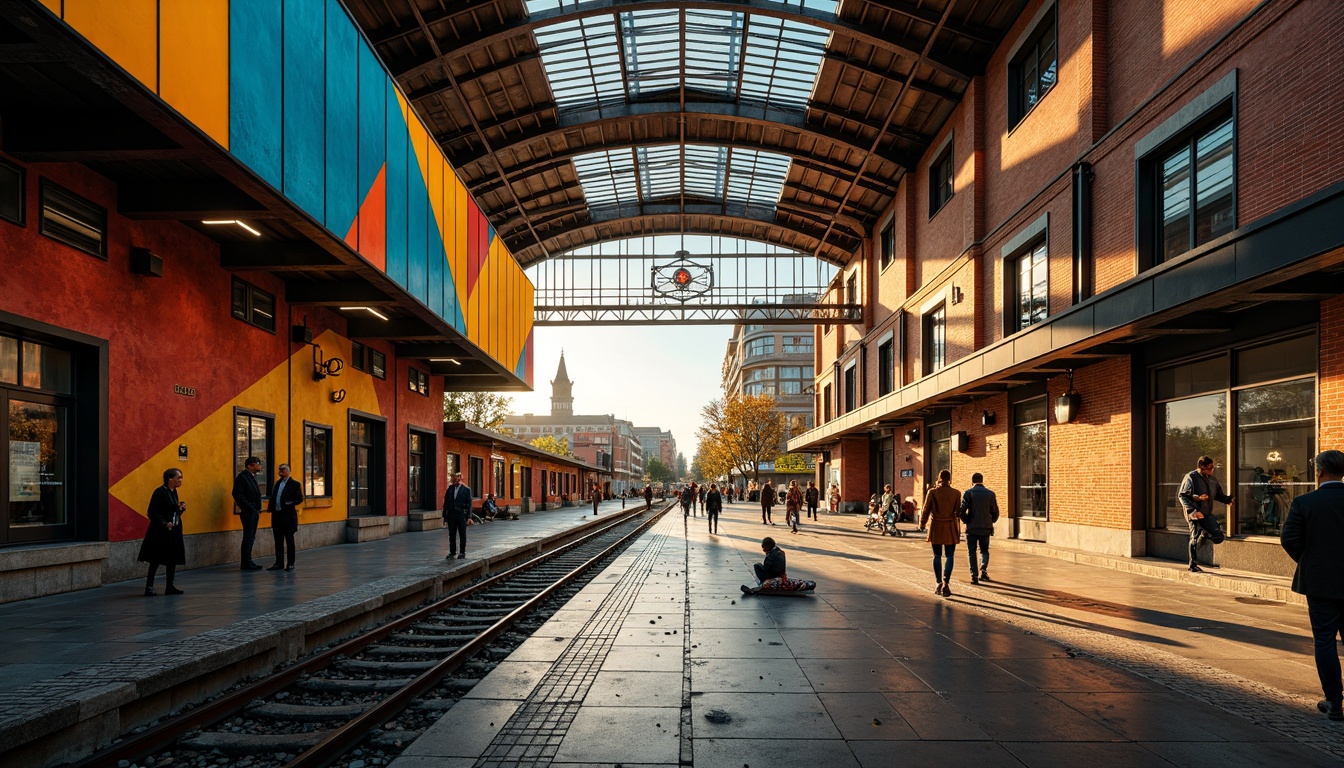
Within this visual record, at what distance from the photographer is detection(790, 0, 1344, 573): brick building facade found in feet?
33.0

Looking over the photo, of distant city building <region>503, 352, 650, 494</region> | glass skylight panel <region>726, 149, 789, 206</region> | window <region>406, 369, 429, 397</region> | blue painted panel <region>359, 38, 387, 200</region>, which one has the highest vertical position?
glass skylight panel <region>726, 149, 789, 206</region>

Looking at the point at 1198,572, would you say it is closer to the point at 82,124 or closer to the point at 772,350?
the point at 82,124

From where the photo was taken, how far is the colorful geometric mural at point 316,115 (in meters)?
8.00

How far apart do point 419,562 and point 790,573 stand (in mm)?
6534

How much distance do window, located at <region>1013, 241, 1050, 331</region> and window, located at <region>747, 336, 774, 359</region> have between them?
72.4 meters

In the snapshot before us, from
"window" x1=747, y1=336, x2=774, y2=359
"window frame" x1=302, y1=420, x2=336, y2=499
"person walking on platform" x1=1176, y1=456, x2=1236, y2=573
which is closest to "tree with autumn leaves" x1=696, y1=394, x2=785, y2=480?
"window" x1=747, y1=336, x2=774, y2=359

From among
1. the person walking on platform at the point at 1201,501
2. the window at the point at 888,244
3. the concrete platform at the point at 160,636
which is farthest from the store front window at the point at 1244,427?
the window at the point at 888,244

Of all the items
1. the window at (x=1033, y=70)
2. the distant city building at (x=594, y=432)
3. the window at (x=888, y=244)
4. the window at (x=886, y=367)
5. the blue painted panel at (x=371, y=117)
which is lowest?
the distant city building at (x=594, y=432)

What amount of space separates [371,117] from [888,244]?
23135 mm

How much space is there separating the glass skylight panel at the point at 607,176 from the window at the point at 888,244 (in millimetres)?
10976

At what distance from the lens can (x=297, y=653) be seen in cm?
753

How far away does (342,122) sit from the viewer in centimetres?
1288

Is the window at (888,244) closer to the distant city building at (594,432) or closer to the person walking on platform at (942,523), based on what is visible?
the person walking on platform at (942,523)

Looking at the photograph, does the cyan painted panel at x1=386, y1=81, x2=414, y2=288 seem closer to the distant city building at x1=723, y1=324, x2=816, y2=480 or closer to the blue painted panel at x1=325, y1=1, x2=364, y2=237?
the blue painted panel at x1=325, y1=1, x2=364, y2=237
